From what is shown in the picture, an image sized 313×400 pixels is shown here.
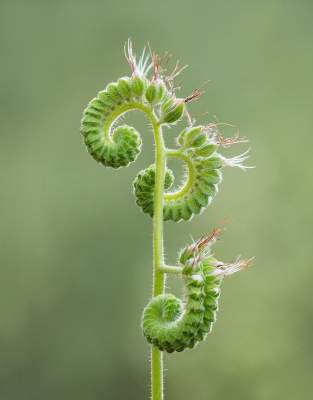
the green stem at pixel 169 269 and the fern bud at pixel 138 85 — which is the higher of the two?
the fern bud at pixel 138 85

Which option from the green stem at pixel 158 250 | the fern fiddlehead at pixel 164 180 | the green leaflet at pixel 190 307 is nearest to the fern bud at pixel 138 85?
the fern fiddlehead at pixel 164 180

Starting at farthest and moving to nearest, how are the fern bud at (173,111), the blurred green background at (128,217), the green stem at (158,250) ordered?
1. the blurred green background at (128,217)
2. the fern bud at (173,111)
3. the green stem at (158,250)

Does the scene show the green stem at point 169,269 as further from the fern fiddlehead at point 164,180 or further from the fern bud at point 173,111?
the fern bud at point 173,111

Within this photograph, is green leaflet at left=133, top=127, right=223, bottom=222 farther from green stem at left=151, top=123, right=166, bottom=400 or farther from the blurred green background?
the blurred green background

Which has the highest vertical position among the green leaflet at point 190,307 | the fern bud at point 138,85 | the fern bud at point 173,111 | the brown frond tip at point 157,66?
the brown frond tip at point 157,66

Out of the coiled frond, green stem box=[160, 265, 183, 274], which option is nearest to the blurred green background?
the coiled frond

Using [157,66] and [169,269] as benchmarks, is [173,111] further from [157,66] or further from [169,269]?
[169,269]

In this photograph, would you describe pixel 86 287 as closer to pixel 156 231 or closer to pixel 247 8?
pixel 247 8
